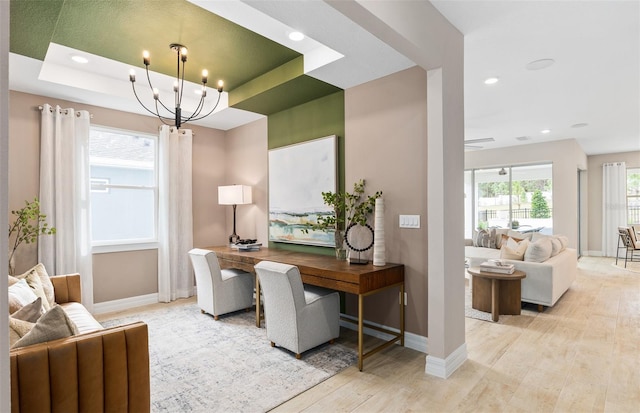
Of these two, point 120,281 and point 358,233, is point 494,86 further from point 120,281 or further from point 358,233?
point 120,281

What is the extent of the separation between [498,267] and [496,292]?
0.31 m

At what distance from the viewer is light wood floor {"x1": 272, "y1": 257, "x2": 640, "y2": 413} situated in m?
2.19

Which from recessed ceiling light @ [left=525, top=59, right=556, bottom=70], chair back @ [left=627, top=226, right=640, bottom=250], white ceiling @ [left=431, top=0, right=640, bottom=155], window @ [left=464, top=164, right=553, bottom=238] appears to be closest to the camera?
white ceiling @ [left=431, top=0, right=640, bottom=155]

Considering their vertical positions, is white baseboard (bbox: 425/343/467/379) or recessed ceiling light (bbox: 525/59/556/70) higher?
recessed ceiling light (bbox: 525/59/556/70)

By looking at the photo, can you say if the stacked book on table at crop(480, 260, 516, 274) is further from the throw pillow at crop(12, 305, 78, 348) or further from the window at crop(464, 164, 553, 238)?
the window at crop(464, 164, 553, 238)

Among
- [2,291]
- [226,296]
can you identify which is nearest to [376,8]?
[2,291]

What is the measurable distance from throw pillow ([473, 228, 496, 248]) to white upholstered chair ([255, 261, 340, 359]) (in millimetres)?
4329

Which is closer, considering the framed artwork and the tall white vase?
the tall white vase

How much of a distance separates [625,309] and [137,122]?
21.2 ft

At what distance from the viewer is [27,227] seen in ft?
11.3

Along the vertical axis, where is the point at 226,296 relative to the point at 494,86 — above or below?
below

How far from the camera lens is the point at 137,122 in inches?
179

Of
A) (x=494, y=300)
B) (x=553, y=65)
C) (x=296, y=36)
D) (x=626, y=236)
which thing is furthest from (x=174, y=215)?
(x=626, y=236)

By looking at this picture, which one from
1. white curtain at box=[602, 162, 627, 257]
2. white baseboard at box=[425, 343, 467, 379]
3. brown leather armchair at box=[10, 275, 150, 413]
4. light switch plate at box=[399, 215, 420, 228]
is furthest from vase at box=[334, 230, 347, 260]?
white curtain at box=[602, 162, 627, 257]
